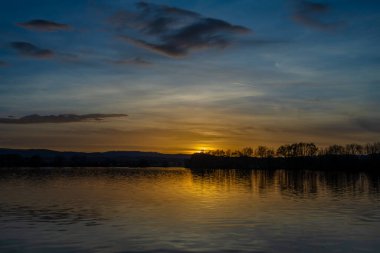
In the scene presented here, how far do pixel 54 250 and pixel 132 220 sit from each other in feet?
34.7

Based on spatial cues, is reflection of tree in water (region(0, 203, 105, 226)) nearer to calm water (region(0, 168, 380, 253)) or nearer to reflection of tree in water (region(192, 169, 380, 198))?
calm water (region(0, 168, 380, 253))

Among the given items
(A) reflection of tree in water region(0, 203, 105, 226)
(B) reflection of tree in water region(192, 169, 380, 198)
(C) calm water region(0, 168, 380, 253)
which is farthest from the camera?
(B) reflection of tree in water region(192, 169, 380, 198)

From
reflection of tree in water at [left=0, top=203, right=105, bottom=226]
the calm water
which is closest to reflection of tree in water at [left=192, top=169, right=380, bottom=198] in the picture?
the calm water

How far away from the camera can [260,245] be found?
23656 mm

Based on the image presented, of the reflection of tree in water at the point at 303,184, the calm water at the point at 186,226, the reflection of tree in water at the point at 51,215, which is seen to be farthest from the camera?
the reflection of tree in water at the point at 303,184

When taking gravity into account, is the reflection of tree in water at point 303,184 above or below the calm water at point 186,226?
above

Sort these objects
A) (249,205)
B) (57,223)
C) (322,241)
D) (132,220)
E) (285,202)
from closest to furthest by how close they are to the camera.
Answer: (322,241)
(57,223)
(132,220)
(249,205)
(285,202)

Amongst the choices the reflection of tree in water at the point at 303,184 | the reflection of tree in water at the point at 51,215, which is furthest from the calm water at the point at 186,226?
the reflection of tree in water at the point at 303,184

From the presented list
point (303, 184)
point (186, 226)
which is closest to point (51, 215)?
point (186, 226)

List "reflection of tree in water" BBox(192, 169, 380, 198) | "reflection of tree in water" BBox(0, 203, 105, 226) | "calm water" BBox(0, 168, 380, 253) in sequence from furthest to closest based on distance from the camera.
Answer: "reflection of tree in water" BBox(192, 169, 380, 198)
"reflection of tree in water" BBox(0, 203, 105, 226)
"calm water" BBox(0, 168, 380, 253)

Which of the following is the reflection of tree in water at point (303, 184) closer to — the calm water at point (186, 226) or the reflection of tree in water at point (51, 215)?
the calm water at point (186, 226)

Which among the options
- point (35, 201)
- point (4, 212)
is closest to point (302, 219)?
point (4, 212)

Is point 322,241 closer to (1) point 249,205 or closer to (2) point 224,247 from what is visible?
(2) point 224,247

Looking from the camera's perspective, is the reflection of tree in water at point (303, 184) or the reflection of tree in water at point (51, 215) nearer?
the reflection of tree in water at point (51, 215)
